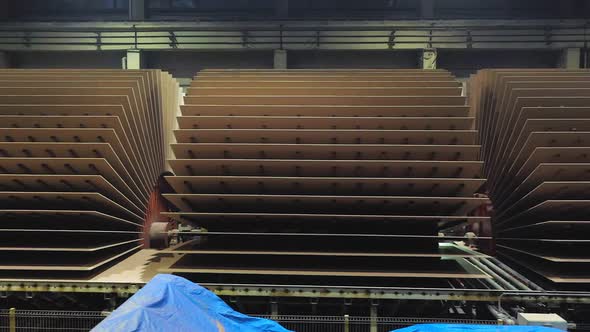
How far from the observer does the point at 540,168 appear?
327cm

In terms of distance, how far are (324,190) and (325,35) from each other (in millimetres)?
7151

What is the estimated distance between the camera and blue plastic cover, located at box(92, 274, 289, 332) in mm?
2051

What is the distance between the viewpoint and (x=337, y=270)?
3.34 m

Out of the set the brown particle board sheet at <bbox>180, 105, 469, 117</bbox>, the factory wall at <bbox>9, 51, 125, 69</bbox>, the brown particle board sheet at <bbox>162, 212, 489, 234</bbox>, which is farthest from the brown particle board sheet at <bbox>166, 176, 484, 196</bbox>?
the factory wall at <bbox>9, 51, 125, 69</bbox>

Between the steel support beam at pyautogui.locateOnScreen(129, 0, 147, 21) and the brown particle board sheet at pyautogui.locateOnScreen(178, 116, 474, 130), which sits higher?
the steel support beam at pyautogui.locateOnScreen(129, 0, 147, 21)

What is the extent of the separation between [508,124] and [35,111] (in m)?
4.69

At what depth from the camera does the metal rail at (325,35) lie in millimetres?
9695

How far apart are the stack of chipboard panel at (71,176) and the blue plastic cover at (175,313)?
1.27m

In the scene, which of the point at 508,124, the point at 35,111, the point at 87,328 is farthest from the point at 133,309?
the point at 508,124

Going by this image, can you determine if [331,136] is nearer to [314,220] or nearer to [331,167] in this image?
[331,167]

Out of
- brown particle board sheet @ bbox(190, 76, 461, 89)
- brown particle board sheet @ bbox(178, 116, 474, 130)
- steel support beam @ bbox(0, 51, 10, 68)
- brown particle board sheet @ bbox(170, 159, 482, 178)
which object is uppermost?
steel support beam @ bbox(0, 51, 10, 68)

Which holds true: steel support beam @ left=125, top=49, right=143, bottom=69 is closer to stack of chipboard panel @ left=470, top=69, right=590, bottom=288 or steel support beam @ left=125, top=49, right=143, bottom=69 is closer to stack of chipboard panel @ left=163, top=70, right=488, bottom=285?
stack of chipboard panel @ left=163, top=70, right=488, bottom=285

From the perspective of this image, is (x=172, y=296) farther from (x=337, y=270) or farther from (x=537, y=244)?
(x=537, y=244)

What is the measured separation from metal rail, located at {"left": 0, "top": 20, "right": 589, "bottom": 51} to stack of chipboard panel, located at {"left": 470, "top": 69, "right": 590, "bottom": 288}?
551 centimetres
